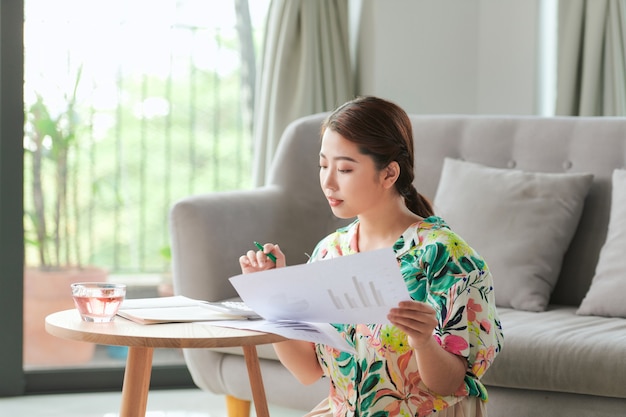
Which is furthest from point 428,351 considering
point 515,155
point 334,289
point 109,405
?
point 109,405

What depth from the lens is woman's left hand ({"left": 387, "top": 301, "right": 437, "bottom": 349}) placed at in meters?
1.19

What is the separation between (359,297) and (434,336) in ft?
0.71

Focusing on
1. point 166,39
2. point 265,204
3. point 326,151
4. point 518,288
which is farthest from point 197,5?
point 326,151

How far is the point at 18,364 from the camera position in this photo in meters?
3.09

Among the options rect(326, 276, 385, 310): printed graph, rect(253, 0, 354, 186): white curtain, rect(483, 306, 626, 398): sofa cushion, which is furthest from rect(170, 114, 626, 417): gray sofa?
rect(326, 276, 385, 310): printed graph

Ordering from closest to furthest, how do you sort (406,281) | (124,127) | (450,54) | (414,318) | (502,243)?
(414,318) → (406,281) → (502,243) → (124,127) → (450,54)

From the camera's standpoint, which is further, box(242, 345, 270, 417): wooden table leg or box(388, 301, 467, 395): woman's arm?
box(242, 345, 270, 417): wooden table leg

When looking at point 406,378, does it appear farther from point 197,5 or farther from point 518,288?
point 197,5

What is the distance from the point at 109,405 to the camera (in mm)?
2998

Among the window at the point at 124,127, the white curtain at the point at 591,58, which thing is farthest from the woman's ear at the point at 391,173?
the window at the point at 124,127

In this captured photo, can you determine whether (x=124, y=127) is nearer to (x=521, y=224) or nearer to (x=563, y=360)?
(x=521, y=224)

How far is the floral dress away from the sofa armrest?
3.04 ft

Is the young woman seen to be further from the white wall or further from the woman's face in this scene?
the white wall

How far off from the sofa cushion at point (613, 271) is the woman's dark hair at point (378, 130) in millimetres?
956
